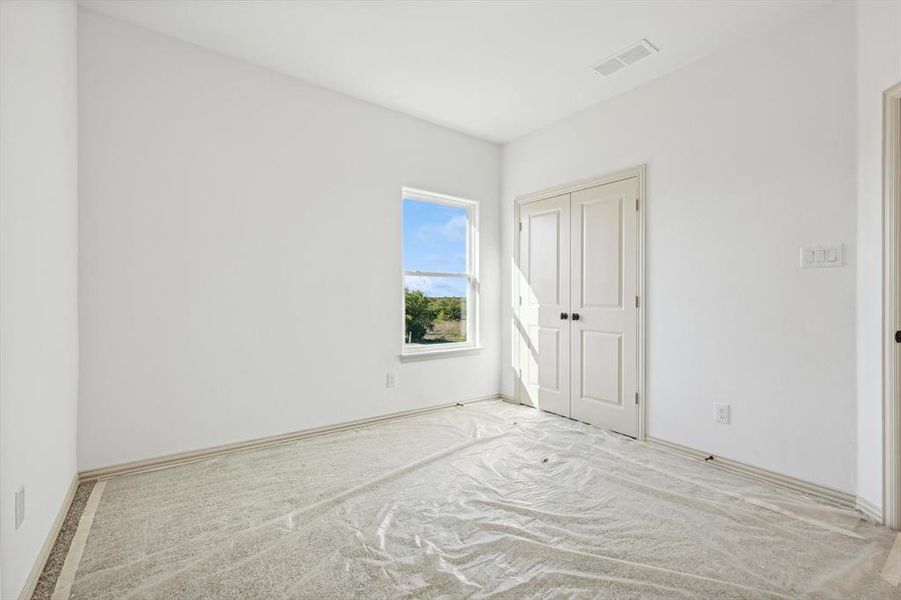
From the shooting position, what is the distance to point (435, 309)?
423cm

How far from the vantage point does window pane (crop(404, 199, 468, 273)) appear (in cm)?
403

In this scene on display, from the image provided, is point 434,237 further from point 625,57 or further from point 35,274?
point 35,274

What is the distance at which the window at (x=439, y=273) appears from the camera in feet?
13.2

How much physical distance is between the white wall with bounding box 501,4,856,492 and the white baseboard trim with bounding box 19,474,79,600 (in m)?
3.55

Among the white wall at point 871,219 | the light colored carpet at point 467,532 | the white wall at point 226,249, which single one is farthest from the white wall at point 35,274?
the white wall at point 871,219

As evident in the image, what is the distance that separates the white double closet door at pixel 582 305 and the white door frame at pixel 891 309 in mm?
1438

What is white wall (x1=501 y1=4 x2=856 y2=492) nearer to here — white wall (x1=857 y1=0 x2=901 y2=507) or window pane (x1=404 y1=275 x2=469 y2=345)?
white wall (x1=857 y1=0 x2=901 y2=507)

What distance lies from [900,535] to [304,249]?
385 cm

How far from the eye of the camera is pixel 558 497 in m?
2.32

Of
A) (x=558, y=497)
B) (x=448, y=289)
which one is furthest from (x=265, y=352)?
(x=558, y=497)

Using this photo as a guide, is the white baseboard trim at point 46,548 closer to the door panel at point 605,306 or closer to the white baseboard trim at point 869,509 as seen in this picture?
the door panel at point 605,306

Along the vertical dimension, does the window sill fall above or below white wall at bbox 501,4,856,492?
below

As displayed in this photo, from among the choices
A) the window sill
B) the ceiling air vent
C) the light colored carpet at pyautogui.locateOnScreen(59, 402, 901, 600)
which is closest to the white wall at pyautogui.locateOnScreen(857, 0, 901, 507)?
the light colored carpet at pyautogui.locateOnScreen(59, 402, 901, 600)

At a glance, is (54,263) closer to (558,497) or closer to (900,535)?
(558,497)
